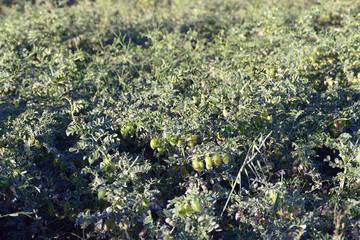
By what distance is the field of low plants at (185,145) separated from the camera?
2227mm

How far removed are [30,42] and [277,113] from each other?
10.1 feet

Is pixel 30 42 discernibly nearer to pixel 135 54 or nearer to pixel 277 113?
pixel 135 54

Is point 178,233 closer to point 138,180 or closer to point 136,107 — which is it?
point 138,180

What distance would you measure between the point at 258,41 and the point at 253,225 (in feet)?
8.60

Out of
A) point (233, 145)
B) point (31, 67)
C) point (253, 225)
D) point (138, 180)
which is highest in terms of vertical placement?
point (31, 67)

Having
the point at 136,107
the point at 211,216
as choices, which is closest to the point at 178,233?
the point at 211,216

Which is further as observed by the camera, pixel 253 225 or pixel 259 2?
pixel 259 2

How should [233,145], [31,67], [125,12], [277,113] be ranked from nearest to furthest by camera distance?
[233,145], [277,113], [31,67], [125,12]

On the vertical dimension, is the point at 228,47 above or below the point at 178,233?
above

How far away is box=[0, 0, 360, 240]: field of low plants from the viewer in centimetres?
223

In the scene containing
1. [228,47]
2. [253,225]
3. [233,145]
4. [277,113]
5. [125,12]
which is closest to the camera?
[253,225]

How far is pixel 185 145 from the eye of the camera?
271 centimetres

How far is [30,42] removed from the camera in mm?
4387

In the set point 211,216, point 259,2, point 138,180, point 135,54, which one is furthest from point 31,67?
point 259,2
